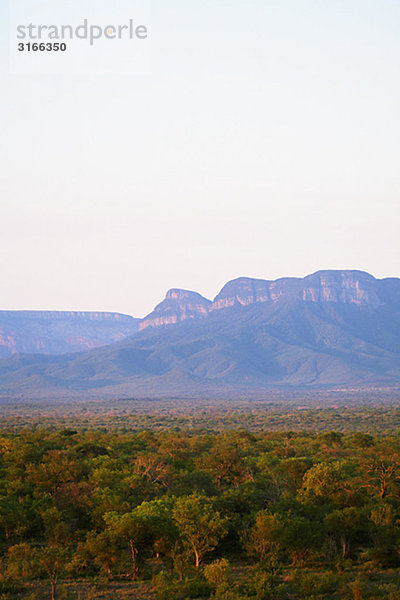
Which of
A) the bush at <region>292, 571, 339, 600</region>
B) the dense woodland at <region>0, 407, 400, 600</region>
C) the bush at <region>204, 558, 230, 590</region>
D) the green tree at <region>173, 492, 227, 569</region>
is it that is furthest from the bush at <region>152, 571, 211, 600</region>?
the bush at <region>292, 571, 339, 600</region>

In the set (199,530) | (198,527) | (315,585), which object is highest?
(198,527)

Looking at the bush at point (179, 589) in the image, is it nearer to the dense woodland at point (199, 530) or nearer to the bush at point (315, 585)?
the dense woodland at point (199, 530)

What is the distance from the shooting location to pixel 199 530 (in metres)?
33.0

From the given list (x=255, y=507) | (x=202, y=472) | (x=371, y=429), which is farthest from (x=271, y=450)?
(x=371, y=429)

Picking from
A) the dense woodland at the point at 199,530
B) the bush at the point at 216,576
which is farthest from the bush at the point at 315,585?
the bush at the point at 216,576

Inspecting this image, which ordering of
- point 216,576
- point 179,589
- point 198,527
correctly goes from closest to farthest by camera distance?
point 179,589 → point 216,576 → point 198,527

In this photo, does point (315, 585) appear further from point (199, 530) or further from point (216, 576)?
point (199, 530)

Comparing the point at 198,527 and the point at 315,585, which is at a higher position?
the point at 198,527

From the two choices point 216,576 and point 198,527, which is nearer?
point 216,576

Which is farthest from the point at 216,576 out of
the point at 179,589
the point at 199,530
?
the point at 199,530

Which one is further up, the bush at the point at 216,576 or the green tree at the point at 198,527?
the green tree at the point at 198,527

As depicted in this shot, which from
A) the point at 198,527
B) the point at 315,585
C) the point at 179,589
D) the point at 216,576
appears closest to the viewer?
the point at 179,589

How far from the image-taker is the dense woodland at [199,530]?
96.3ft

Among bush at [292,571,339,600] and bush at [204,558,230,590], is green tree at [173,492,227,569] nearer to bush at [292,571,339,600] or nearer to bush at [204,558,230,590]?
bush at [204,558,230,590]
